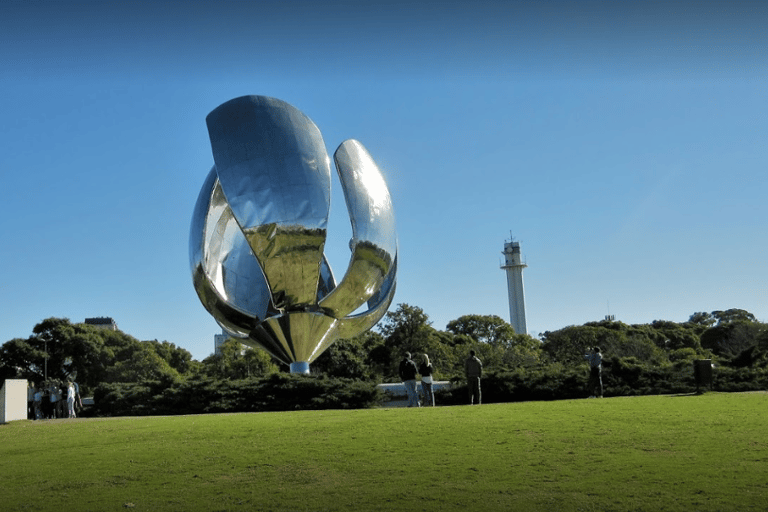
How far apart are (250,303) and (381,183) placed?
15.8 feet

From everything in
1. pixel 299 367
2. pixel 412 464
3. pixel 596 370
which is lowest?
pixel 412 464

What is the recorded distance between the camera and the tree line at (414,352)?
17594mm

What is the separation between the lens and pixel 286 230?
14.6m

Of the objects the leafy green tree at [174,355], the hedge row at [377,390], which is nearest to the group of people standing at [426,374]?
the hedge row at [377,390]

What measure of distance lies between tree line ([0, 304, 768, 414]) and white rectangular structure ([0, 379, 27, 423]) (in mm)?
3148

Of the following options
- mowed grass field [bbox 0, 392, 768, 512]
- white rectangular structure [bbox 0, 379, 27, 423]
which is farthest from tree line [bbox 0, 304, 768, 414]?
mowed grass field [bbox 0, 392, 768, 512]

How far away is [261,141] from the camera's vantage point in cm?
1493

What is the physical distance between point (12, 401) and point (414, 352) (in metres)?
26.5

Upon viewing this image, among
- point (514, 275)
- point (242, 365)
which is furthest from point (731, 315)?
point (242, 365)

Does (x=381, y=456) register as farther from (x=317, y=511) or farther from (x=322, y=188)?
(x=322, y=188)

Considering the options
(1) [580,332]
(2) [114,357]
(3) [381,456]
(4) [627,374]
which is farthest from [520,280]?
(3) [381,456]

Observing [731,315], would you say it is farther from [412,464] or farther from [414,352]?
[412,464]

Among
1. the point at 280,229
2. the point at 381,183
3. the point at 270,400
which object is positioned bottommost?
the point at 270,400

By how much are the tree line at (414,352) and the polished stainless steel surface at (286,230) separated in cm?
176
